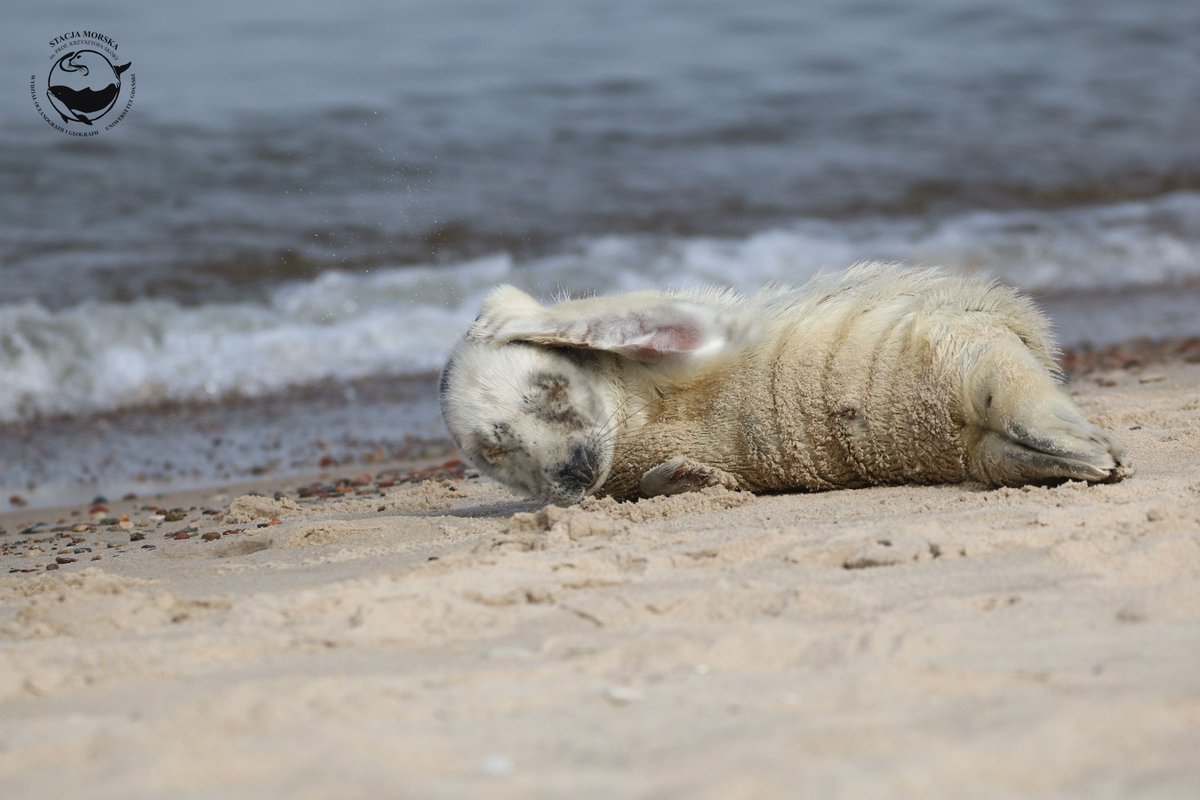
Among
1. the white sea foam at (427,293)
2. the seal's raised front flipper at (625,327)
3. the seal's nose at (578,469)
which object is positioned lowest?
the white sea foam at (427,293)

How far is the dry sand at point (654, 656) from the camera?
217 centimetres

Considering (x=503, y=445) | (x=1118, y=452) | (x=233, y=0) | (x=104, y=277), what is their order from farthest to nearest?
(x=233, y=0) → (x=104, y=277) → (x=503, y=445) → (x=1118, y=452)

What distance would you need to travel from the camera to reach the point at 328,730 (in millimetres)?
2369

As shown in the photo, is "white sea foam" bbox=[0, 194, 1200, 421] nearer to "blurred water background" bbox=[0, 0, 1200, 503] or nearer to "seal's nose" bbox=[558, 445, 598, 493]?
"blurred water background" bbox=[0, 0, 1200, 503]

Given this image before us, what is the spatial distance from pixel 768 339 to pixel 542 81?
484 inches

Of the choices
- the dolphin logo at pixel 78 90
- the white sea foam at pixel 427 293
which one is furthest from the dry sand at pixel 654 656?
the dolphin logo at pixel 78 90

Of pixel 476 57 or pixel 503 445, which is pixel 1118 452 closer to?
pixel 503 445

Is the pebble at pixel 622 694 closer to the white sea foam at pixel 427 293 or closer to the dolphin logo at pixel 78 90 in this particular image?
the white sea foam at pixel 427 293

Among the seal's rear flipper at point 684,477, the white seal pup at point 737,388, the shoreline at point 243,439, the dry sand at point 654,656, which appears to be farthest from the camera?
the shoreline at point 243,439

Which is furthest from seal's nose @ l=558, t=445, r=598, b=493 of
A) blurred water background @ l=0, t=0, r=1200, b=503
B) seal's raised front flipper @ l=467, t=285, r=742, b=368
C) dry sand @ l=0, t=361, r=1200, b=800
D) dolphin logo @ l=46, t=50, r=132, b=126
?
dolphin logo @ l=46, t=50, r=132, b=126

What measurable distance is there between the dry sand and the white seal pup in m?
0.14

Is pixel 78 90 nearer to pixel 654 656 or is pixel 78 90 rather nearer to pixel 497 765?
pixel 654 656

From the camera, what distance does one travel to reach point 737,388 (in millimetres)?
4277

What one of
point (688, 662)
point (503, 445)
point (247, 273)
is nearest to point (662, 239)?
point (247, 273)
